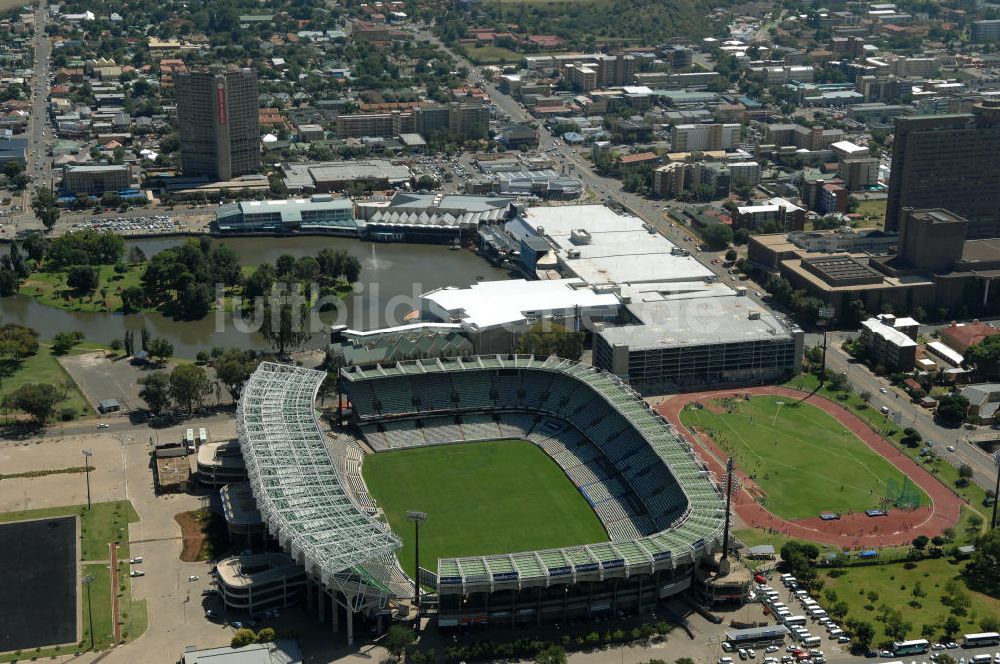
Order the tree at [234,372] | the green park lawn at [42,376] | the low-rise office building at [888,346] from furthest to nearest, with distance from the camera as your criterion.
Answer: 1. the low-rise office building at [888,346]
2. the green park lawn at [42,376]
3. the tree at [234,372]

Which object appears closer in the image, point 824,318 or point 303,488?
point 303,488

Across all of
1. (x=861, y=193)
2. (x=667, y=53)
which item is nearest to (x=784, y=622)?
(x=861, y=193)

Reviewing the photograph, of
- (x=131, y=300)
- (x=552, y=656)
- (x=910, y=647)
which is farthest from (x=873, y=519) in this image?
(x=131, y=300)

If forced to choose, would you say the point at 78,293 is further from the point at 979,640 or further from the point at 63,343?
the point at 979,640

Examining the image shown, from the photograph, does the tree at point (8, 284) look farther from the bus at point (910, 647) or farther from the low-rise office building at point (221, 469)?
the bus at point (910, 647)

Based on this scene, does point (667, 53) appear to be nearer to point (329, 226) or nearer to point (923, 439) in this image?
point (329, 226)

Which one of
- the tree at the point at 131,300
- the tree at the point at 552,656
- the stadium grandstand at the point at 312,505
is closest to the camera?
the tree at the point at 552,656

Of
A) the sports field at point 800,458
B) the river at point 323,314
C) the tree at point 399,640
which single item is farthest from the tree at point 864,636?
the river at point 323,314

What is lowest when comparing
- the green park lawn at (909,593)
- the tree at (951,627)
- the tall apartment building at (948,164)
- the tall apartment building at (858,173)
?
the green park lawn at (909,593)
